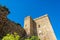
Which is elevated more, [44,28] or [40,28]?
[40,28]

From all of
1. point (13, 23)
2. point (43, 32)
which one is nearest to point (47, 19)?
point (43, 32)

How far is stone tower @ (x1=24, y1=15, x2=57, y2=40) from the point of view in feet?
64.4

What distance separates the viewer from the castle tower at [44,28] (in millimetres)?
19531

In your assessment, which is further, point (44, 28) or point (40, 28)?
point (40, 28)

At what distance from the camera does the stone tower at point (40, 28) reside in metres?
19.6

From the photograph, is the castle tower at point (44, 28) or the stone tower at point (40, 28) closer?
the castle tower at point (44, 28)

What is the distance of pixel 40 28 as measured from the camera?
21156 millimetres

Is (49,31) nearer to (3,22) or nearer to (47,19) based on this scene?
(47,19)

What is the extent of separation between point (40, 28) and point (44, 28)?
76 cm

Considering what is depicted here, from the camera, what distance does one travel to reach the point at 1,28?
13.8m

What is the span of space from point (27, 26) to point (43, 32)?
2.64 metres

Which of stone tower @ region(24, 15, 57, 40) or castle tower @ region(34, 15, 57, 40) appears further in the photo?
stone tower @ region(24, 15, 57, 40)

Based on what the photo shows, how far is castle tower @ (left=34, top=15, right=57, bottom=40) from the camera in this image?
19.5 metres

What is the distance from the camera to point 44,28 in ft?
67.8
